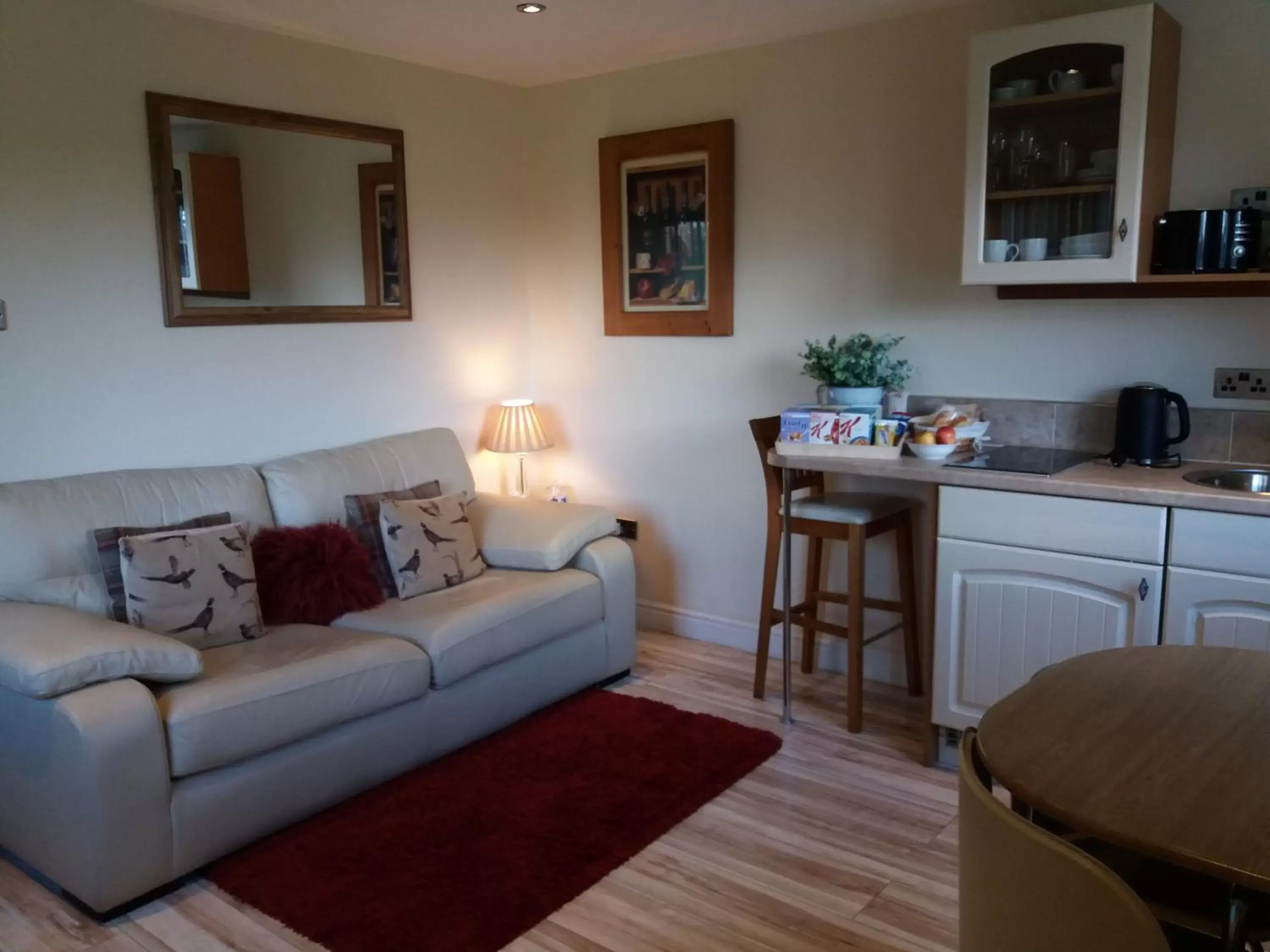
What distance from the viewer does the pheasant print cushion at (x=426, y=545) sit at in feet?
11.0

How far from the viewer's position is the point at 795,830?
270cm

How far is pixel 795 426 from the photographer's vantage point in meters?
3.17

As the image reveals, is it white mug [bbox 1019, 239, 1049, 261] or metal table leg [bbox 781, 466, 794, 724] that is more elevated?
white mug [bbox 1019, 239, 1049, 261]

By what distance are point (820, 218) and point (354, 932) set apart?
2.70 m

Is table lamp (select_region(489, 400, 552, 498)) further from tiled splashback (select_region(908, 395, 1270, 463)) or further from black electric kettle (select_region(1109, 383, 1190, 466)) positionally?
black electric kettle (select_region(1109, 383, 1190, 466))

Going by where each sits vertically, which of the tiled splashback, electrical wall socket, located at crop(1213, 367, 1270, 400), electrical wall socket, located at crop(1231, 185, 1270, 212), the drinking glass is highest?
the drinking glass

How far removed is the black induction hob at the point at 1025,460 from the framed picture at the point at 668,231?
1195 mm

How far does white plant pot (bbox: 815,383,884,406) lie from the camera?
329 centimetres

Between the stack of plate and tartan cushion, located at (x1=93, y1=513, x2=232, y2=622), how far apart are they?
2.63m

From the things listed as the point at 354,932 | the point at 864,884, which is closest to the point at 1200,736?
the point at 864,884

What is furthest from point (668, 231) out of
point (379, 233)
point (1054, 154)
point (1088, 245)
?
point (1088, 245)

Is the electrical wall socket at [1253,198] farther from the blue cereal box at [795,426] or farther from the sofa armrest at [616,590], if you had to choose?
the sofa armrest at [616,590]

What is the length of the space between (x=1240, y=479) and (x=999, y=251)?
0.91 m

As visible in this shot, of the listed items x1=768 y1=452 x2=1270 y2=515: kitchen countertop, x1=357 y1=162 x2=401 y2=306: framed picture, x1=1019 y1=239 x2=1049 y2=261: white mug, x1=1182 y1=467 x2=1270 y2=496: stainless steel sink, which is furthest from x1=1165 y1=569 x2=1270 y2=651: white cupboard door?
x1=357 y1=162 x2=401 y2=306: framed picture
